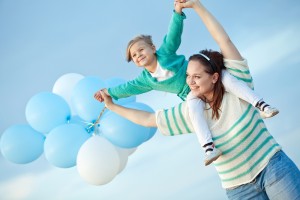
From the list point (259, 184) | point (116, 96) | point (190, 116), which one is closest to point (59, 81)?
point (116, 96)

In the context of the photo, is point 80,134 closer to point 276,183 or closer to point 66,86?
point 66,86

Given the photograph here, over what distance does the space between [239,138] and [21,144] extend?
Result: 8.72ft

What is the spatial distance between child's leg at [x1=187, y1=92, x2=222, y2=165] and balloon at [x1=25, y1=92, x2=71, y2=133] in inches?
80.8

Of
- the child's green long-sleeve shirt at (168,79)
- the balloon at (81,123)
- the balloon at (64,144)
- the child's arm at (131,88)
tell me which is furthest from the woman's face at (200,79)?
the balloon at (81,123)

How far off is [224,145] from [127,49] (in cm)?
122

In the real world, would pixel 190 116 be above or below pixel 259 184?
above

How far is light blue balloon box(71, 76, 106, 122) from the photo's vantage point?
357 centimetres

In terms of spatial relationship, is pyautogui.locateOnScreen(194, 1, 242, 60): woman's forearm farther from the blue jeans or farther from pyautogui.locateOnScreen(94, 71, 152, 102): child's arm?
pyautogui.locateOnScreen(94, 71, 152, 102): child's arm

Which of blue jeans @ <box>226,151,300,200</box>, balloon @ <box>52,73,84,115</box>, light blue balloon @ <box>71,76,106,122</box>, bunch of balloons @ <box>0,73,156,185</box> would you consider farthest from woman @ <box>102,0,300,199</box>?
balloon @ <box>52,73,84,115</box>

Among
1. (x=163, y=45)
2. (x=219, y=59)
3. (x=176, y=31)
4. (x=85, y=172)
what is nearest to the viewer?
(x=219, y=59)

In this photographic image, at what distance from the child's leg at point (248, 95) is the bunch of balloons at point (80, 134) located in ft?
5.40

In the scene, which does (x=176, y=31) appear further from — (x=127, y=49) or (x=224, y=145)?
(x=224, y=145)

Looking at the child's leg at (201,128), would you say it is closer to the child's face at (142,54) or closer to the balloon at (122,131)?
the child's face at (142,54)

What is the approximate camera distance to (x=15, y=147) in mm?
3795
